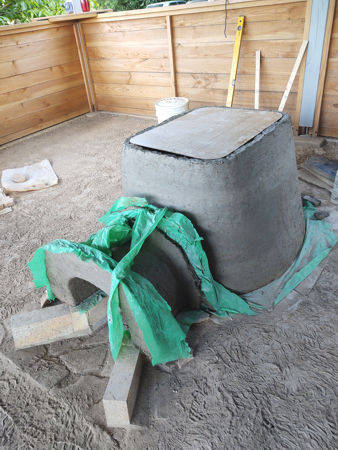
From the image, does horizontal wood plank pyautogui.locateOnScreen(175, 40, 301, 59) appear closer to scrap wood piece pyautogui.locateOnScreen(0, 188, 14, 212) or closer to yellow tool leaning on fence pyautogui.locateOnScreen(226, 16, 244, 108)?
yellow tool leaning on fence pyautogui.locateOnScreen(226, 16, 244, 108)

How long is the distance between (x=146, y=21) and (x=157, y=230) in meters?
4.11

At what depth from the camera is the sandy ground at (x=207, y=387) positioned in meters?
1.52

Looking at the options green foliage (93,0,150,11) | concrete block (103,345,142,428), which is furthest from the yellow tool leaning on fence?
green foliage (93,0,150,11)

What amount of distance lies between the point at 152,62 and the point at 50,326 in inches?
173

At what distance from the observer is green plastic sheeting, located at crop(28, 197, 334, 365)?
1.65 m

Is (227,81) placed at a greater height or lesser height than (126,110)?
greater

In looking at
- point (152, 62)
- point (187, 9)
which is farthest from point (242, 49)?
point (152, 62)

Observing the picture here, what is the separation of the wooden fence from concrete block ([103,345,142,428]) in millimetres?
3672

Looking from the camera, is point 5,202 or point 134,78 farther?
point 134,78

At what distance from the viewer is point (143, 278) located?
1.76m

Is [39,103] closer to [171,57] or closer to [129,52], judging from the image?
[129,52]

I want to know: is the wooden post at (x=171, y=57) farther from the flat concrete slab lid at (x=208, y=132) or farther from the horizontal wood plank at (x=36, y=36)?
the flat concrete slab lid at (x=208, y=132)

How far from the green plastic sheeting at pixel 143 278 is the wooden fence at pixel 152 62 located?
284 cm

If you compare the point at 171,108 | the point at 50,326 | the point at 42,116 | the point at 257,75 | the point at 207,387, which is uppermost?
the point at 257,75
